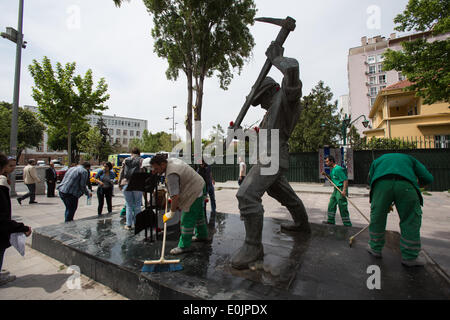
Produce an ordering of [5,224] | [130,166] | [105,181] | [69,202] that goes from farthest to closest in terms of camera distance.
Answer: [105,181]
[130,166]
[69,202]
[5,224]

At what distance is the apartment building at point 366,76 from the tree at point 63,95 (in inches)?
1906

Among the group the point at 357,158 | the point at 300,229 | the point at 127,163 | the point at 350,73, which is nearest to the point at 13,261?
the point at 127,163

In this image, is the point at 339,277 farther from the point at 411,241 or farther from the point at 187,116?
the point at 187,116

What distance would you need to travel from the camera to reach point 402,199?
250 centimetres

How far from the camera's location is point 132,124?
254 feet

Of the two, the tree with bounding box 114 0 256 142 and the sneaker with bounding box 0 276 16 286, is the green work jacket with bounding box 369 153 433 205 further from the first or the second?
the tree with bounding box 114 0 256 142

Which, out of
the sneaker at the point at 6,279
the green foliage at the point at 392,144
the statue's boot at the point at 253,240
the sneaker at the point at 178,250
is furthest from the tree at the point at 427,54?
the sneaker at the point at 6,279

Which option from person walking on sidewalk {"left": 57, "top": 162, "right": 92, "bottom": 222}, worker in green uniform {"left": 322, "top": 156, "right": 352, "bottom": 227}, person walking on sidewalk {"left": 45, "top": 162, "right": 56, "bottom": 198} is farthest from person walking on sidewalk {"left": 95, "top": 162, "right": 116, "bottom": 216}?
person walking on sidewalk {"left": 45, "top": 162, "right": 56, "bottom": 198}

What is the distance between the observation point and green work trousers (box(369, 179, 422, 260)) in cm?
246

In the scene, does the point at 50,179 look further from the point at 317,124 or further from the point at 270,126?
the point at 317,124

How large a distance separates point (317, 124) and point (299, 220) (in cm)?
1514

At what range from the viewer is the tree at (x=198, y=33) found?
12094 millimetres

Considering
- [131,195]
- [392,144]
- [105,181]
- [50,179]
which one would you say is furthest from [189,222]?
[392,144]

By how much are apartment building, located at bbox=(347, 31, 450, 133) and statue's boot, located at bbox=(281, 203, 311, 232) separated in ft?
163
